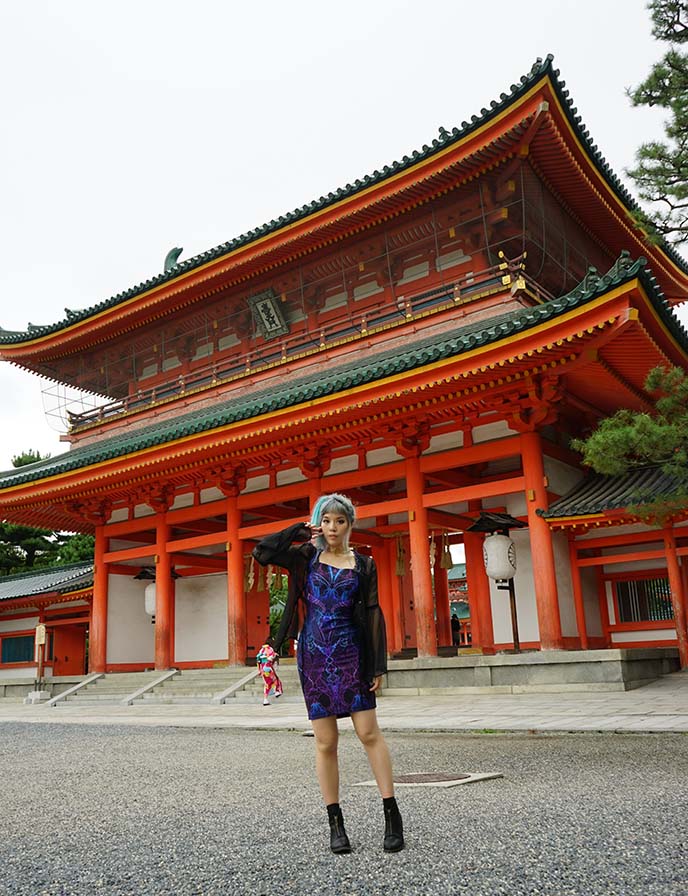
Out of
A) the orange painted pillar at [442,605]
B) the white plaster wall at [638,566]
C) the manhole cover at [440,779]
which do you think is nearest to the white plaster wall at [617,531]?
the white plaster wall at [638,566]

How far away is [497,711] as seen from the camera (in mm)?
10305

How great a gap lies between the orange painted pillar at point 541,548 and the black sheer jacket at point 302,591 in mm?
9717

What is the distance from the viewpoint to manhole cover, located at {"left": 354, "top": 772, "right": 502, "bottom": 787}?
542 cm

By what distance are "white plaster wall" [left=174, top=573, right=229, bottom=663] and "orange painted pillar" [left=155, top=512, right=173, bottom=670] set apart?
6.07 feet

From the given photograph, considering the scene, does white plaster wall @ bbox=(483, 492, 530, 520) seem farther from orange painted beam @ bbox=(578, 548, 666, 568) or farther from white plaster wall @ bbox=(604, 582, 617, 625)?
white plaster wall @ bbox=(604, 582, 617, 625)

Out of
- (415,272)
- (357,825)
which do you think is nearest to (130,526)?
(415,272)

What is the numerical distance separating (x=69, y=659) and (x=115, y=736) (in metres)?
16.0

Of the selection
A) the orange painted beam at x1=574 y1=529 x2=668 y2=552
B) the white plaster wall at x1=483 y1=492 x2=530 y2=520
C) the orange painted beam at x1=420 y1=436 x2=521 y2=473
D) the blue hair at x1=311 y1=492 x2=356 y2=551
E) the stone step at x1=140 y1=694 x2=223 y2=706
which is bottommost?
the stone step at x1=140 y1=694 x2=223 y2=706

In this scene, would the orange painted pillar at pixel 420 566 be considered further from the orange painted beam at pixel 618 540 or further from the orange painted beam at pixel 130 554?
the orange painted beam at pixel 130 554

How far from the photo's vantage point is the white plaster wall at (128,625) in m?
19.9

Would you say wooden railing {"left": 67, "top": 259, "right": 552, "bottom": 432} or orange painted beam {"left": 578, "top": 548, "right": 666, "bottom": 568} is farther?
wooden railing {"left": 67, "top": 259, "right": 552, "bottom": 432}

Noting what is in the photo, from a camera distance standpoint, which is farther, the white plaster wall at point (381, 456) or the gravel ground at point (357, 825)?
the white plaster wall at point (381, 456)

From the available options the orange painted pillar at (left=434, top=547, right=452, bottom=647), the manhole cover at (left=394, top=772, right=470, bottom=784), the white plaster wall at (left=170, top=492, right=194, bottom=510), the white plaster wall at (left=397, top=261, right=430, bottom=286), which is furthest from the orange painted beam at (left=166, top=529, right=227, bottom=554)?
the manhole cover at (left=394, top=772, right=470, bottom=784)

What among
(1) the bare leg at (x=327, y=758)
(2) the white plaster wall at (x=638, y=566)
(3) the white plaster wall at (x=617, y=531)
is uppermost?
(3) the white plaster wall at (x=617, y=531)
